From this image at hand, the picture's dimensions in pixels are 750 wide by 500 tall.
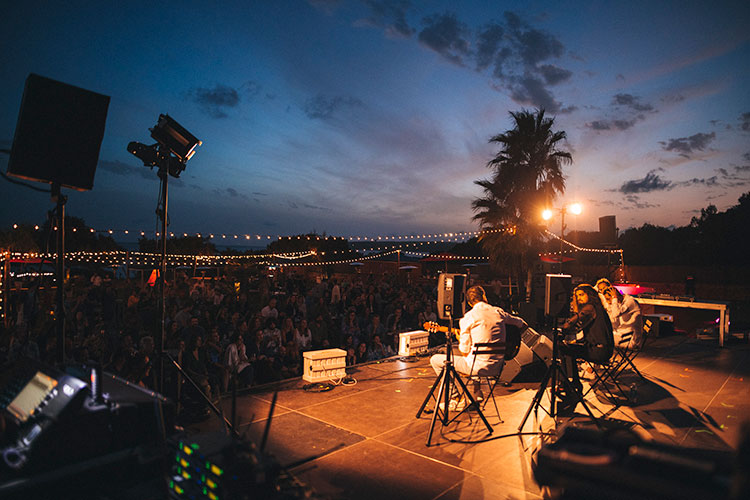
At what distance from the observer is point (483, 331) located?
424 centimetres

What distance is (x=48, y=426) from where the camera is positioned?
1877 mm

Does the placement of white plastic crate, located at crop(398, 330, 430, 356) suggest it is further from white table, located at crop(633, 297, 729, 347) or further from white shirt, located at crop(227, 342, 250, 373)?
white table, located at crop(633, 297, 729, 347)

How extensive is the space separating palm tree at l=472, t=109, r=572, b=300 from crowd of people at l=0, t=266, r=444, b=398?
5857mm

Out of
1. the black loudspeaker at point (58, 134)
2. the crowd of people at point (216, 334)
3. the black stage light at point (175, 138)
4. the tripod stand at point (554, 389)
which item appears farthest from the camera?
the crowd of people at point (216, 334)

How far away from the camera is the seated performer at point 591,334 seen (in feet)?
15.3

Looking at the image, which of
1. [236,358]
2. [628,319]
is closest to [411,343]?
[236,358]

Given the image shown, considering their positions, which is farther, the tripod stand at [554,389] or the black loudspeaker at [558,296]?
the black loudspeaker at [558,296]

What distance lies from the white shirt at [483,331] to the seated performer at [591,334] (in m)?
0.88

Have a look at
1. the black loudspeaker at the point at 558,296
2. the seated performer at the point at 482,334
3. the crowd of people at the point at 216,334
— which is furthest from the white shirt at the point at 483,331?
the crowd of people at the point at 216,334

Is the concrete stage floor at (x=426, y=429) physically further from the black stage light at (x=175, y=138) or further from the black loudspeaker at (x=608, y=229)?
the black loudspeaker at (x=608, y=229)

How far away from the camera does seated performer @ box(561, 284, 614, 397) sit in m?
4.66

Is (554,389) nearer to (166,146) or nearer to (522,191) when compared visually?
→ (166,146)

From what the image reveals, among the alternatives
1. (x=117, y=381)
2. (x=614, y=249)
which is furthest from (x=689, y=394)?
(x=614, y=249)

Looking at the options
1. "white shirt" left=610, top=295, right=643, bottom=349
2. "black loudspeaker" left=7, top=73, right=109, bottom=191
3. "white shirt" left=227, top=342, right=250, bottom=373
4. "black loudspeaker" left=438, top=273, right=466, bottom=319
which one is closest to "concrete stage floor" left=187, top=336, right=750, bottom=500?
"white shirt" left=227, top=342, right=250, bottom=373
